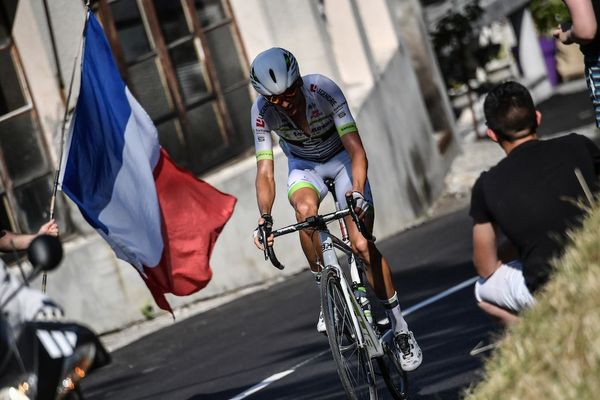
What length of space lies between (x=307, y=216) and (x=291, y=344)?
411 centimetres

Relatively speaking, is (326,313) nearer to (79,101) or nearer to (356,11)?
(79,101)

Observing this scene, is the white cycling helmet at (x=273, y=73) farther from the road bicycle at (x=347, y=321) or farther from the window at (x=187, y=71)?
the window at (x=187, y=71)

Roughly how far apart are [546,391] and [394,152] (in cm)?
1535

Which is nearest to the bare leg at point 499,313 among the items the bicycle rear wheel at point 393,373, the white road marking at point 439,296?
the bicycle rear wheel at point 393,373

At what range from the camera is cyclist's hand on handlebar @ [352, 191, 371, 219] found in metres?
8.33

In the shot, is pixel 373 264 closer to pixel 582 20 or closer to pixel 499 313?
pixel 582 20

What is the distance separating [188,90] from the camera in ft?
62.9

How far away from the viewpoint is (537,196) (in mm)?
6902

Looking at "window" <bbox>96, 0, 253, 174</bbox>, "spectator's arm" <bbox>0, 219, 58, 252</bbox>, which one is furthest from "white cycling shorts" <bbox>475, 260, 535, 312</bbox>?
"window" <bbox>96, 0, 253, 174</bbox>

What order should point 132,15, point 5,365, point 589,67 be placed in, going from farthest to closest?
point 132,15
point 589,67
point 5,365

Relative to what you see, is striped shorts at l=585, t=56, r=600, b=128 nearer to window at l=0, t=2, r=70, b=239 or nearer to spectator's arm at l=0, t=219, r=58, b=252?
spectator's arm at l=0, t=219, r=58, b=252

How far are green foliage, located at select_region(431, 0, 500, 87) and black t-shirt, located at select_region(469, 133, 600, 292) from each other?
2501 centimetres

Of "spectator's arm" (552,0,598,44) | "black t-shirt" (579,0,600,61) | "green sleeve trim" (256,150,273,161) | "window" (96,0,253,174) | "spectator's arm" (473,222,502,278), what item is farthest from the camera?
"window" (96,0,253,174)

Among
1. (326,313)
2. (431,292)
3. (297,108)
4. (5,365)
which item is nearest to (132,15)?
(431,292)
